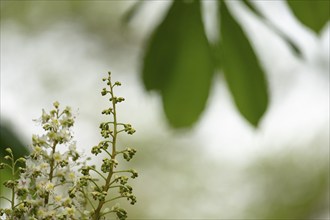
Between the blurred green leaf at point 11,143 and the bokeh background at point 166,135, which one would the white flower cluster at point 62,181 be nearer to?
the blurred green leaf at point 11,143

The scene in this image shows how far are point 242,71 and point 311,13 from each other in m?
0.10

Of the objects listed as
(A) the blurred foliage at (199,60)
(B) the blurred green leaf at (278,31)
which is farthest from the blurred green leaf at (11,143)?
(B) the blurred green leaf at (278,31)

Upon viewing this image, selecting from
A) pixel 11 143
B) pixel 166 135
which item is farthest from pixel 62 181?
pixel 166 135

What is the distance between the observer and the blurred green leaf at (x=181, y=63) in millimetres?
812

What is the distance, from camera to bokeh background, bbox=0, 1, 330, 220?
16.9 ft

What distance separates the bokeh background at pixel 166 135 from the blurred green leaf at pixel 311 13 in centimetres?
368

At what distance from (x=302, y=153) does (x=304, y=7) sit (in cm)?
527

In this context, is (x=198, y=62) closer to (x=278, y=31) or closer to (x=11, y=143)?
(x=278, y=31)

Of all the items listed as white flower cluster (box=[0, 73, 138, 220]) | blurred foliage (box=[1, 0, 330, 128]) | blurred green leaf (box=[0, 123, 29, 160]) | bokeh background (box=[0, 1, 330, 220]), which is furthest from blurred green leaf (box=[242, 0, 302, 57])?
bokeh background (box=[0, 1, 330, 220])

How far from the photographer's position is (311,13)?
792mm

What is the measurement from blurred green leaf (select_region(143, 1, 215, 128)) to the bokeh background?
12.1 feet

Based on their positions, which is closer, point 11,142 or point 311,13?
point 311,13

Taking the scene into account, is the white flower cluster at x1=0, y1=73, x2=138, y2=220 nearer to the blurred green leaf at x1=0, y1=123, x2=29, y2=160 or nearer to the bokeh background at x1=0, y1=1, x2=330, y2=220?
the blurred green leaf at x1=0, y1=123, x2=29, y2=160

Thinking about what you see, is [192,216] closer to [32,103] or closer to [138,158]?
[138,158]
